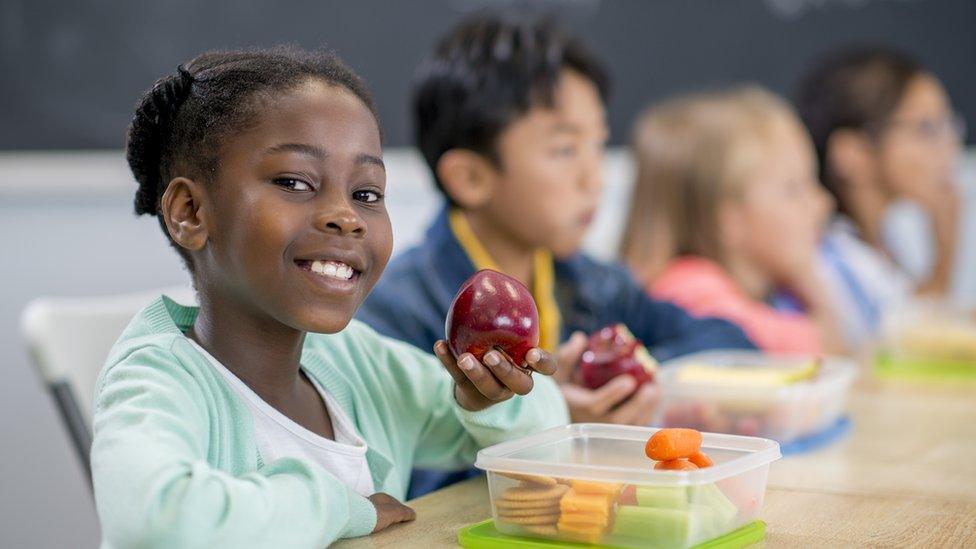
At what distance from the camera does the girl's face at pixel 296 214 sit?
882mm

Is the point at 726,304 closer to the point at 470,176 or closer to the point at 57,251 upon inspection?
the point at 470,176

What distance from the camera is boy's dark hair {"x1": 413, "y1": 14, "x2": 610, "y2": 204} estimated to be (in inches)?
66.6

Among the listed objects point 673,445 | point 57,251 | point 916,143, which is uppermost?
point 916,143

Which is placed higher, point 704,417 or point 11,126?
point 11,126

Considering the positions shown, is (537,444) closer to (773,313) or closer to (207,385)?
(207,385)

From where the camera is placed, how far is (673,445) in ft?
2.88

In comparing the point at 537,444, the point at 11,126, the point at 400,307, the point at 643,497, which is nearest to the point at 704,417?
the point at 400,307

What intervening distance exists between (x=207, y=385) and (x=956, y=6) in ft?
9.28

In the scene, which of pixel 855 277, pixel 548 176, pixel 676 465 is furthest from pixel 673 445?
pixel 855 277

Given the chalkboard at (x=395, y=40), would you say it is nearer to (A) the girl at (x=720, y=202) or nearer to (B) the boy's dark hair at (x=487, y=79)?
(A) the girl at (x=720, y=202)

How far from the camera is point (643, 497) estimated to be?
2.71ft

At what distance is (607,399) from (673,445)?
1.28ft

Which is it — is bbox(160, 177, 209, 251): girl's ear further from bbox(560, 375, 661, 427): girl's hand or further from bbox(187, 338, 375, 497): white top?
bbox(560, 375, 661, 427): girl's hand

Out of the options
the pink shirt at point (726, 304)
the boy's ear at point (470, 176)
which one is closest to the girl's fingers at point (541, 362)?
the boy's ear at point (470, 176)
